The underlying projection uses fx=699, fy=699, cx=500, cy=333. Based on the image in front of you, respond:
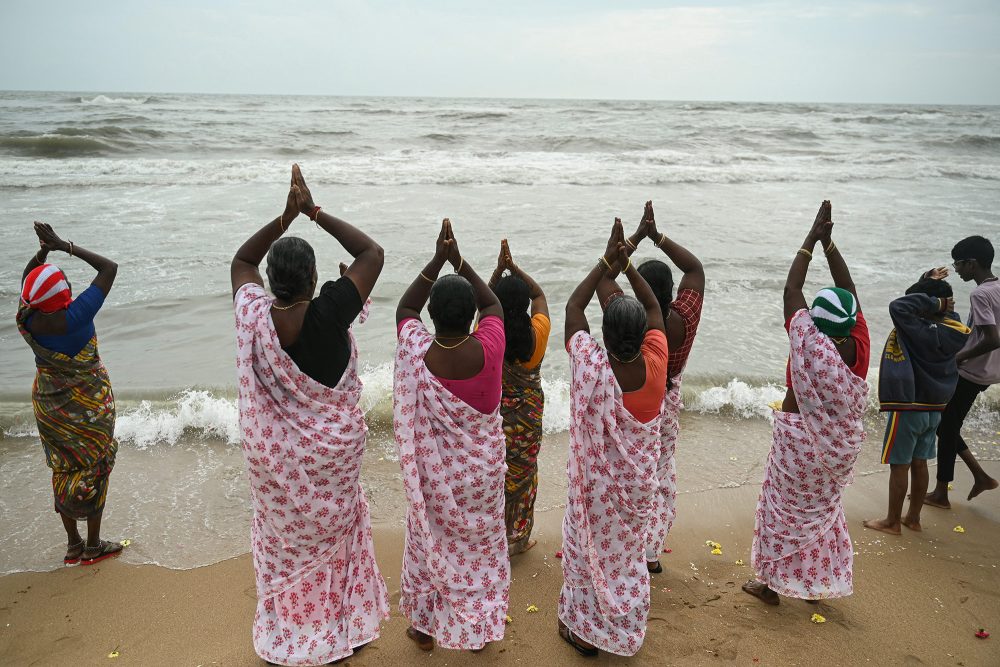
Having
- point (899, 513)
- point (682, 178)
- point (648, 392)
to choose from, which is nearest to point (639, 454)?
point (648, 392)

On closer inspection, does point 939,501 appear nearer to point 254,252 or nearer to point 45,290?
point 254,252

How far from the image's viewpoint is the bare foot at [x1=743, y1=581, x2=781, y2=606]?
3586 mm

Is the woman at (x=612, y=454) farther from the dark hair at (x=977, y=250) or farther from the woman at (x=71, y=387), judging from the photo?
the dark hair at (x=977, y=250)

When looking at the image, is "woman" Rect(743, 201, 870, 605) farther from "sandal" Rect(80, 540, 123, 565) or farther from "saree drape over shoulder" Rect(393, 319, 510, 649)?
"sandal" Rect(80, 540, 123, 565)

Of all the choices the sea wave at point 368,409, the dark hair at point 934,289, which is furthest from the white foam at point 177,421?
the dark hair at point 934,289

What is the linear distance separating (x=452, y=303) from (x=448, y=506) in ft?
2.86

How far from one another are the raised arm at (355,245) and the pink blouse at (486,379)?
1.59 ft

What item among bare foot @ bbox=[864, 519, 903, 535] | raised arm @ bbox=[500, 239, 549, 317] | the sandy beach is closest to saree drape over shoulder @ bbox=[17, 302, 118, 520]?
the sandy beach

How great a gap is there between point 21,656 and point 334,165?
1871cm

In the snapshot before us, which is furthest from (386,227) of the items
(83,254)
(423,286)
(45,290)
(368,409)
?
(423,286)

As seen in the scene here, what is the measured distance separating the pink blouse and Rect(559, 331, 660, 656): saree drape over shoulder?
12.7 inches

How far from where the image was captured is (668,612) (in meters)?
3.50

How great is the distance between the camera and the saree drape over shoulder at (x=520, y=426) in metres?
3.64

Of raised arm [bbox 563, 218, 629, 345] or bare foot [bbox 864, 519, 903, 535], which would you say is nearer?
raised arm [bbox 563, 218, 629, 345]
